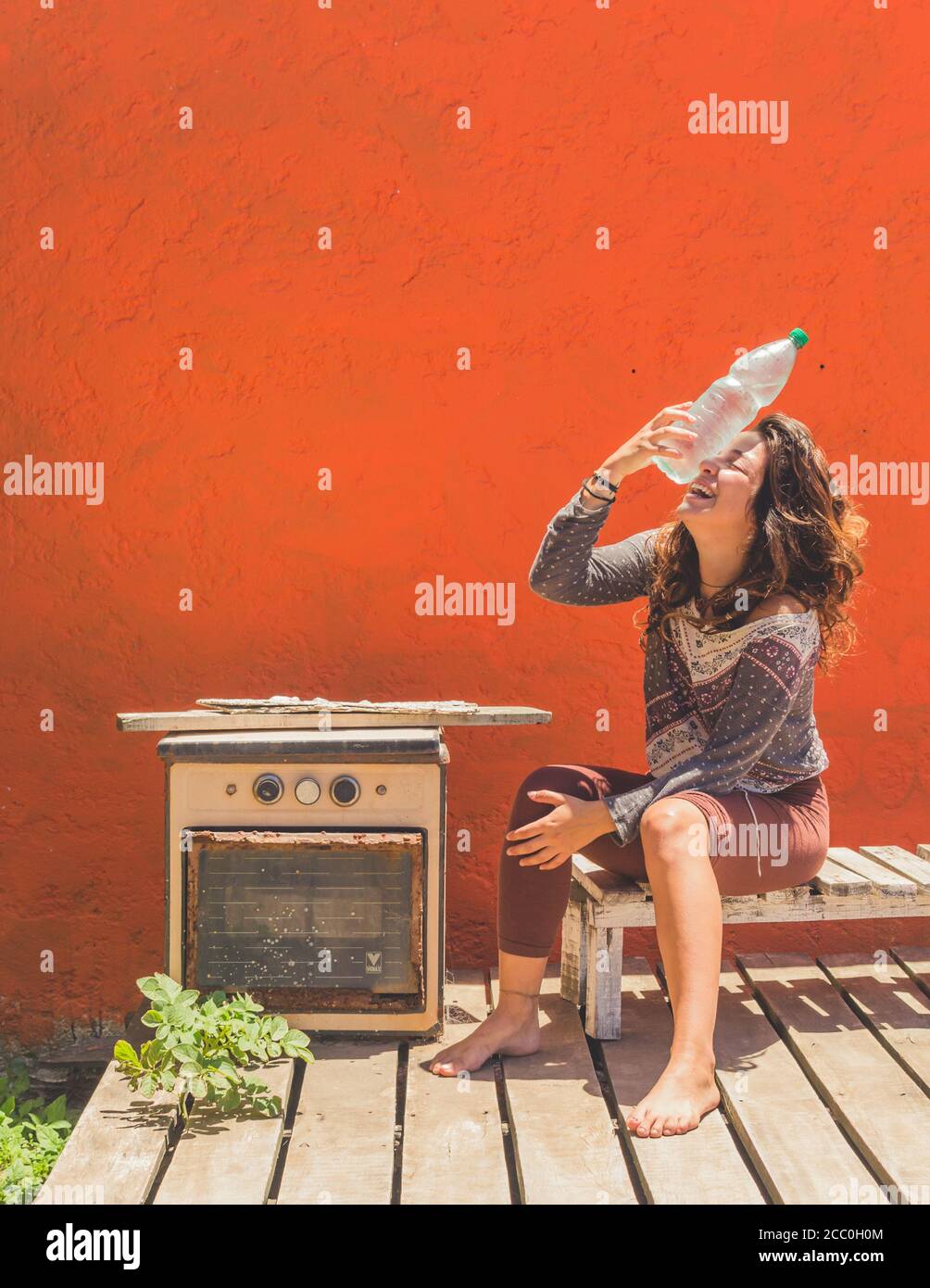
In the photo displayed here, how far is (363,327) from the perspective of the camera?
13.9 feet

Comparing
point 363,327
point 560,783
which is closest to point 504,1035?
point 560,783

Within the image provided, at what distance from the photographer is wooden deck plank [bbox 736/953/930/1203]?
2.80 meters

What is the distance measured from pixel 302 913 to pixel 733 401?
2.05 meters

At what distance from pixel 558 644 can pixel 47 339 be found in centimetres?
199

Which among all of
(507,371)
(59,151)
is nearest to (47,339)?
(59,151)

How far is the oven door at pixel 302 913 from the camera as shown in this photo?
11.0 feet

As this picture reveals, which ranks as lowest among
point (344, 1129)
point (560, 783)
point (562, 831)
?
point (344, 1129)

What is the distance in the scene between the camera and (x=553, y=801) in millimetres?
3318

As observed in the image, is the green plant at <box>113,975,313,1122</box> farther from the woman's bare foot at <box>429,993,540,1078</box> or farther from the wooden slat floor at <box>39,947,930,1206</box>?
the woman's bare foot at <box>429,993,540,1078</box>

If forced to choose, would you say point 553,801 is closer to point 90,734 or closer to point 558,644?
point 558,644

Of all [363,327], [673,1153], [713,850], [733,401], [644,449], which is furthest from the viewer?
[363,327]

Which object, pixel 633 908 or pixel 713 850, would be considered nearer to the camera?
pixel 713 850

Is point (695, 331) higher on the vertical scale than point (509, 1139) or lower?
higher

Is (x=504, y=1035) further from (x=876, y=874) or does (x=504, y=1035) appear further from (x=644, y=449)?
(x=644, y=449)
